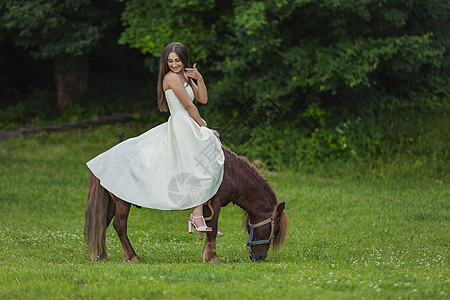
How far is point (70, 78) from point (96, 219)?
1655 cm

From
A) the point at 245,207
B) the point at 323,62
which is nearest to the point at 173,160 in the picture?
the point at 245,207

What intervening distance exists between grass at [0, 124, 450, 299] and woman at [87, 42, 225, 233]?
0.79 metres

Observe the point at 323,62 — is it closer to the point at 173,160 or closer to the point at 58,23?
the point at 58,23

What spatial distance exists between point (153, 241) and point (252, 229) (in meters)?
2.71

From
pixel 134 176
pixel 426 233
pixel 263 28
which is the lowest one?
pixel 426 233

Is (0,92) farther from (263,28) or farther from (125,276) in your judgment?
(125,276)

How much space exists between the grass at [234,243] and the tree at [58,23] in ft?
11.1

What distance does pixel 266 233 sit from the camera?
307 inches

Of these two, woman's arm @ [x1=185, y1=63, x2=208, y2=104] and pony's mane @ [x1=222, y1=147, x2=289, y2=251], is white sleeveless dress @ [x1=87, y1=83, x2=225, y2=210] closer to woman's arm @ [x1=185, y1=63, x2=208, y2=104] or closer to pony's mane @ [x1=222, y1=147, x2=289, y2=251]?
woman's arm @ [x1=185, y1=63, x2=208, y2=104]

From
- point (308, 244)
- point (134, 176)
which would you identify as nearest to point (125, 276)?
point (134, 176)

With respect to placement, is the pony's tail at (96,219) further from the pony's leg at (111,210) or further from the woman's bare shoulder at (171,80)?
the woman's bare shoulder at (171,80)

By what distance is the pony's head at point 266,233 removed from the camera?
25.6 feet

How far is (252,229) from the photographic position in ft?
25.7

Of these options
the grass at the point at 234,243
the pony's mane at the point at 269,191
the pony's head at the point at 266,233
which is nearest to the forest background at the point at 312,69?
the grass at the point at 234,243
